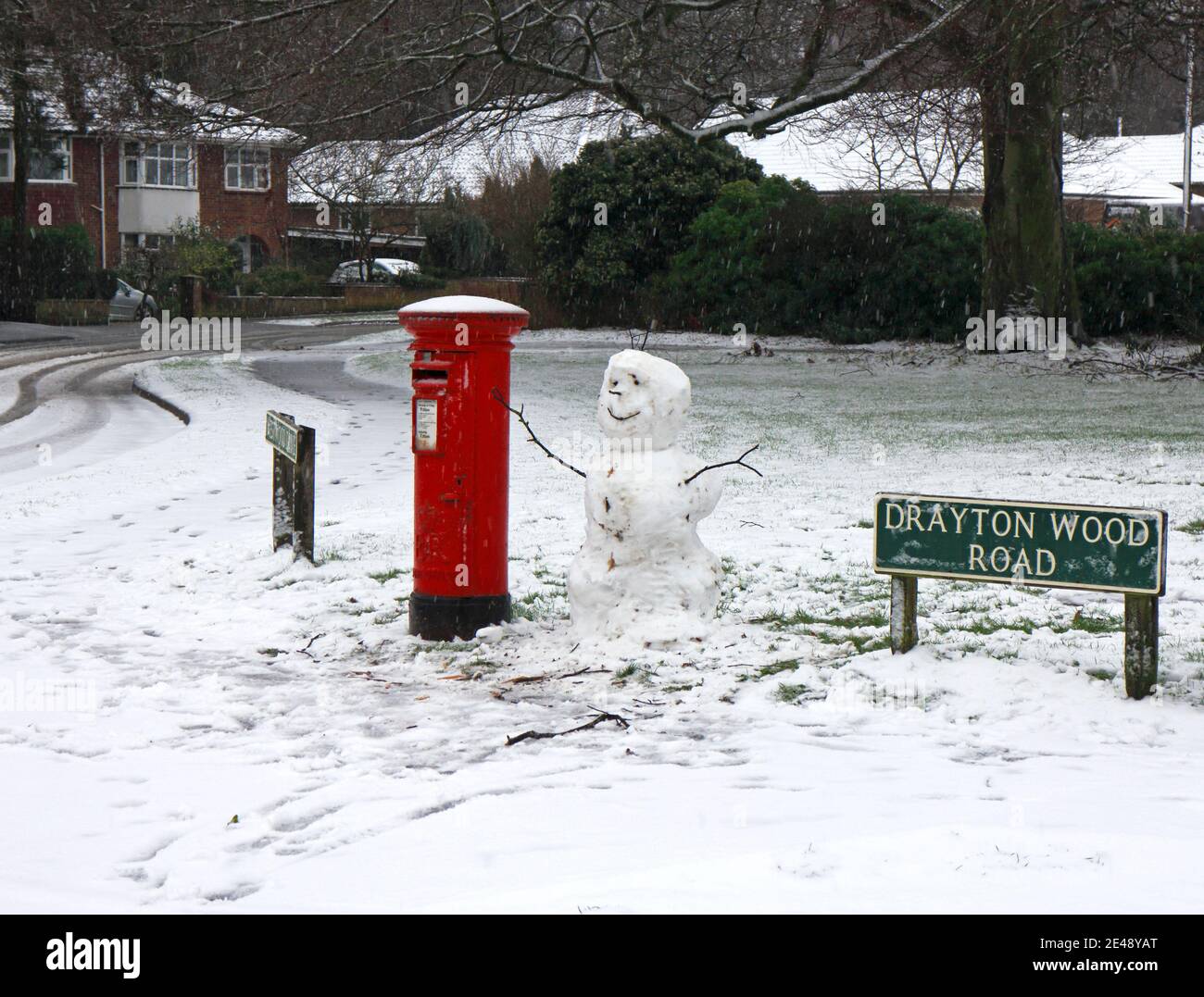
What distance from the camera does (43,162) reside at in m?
43.9

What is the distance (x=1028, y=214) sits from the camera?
2061 centimetres

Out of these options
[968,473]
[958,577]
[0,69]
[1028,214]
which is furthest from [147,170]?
[958,577]

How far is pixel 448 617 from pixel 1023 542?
245cm

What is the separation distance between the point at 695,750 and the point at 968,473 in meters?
6.35

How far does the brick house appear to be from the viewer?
146ft

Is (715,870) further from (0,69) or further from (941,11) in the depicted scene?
(0,69)

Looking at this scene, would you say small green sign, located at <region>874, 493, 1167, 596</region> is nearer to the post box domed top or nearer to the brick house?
the post box domed top

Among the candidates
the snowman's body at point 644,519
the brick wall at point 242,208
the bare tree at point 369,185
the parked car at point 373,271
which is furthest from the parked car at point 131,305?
the snowman's body at point 644,519

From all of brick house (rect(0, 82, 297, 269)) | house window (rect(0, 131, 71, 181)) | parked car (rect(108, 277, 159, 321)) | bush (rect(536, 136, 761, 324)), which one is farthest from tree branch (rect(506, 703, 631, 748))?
brick house (rect(0, 82, 297, 269))

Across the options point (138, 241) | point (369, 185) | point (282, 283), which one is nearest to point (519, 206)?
point (369, 185)

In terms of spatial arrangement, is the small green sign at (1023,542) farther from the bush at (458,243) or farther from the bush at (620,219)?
the bush at (458,243)

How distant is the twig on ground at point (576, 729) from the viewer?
4.71 metres

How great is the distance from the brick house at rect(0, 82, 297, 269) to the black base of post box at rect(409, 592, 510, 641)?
38.6 metres

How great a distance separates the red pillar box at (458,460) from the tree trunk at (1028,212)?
15.2m
